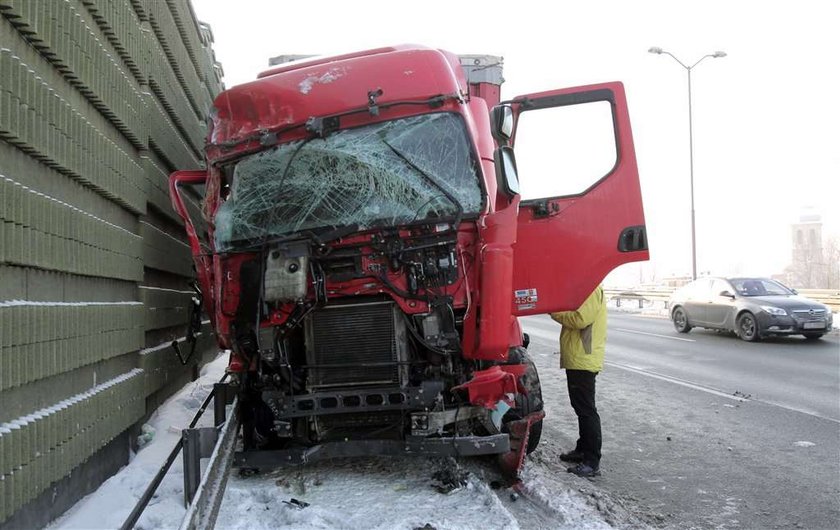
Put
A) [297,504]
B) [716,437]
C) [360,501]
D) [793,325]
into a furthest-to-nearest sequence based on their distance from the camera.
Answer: [793,325] < [716,437] < [360,501] < [297,504]

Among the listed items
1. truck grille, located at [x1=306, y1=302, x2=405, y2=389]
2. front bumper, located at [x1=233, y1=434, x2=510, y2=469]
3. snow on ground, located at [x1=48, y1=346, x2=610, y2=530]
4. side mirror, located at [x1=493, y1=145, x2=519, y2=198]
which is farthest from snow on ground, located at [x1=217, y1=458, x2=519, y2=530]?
side mirror, located at [x1=493, y1=145, x2=519, y2=198]

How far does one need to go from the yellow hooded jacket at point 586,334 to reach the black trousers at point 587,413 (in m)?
0.10

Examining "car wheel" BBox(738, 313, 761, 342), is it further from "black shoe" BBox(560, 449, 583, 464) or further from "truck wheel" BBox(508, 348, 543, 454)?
"truck wheel" BBox(508, 348, 543, 454)

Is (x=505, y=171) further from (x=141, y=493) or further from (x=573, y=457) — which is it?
(x=141, y=493)

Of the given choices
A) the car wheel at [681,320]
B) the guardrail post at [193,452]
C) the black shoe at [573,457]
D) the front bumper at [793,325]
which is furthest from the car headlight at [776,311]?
the guardrail post at [193,452]

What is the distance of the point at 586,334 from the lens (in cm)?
539

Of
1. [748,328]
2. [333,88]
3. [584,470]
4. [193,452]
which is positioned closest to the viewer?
[193,452]

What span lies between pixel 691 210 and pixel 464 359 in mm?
24007

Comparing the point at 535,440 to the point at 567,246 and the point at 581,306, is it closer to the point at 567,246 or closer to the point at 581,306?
the point at 581,306

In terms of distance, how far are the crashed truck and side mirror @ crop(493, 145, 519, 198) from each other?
10mm

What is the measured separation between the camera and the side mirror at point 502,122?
4.73 metres

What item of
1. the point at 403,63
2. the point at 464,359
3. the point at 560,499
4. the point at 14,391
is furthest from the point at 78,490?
the point at 403,63

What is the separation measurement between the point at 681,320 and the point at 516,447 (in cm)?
1419

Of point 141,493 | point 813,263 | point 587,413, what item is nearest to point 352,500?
point 141,493
